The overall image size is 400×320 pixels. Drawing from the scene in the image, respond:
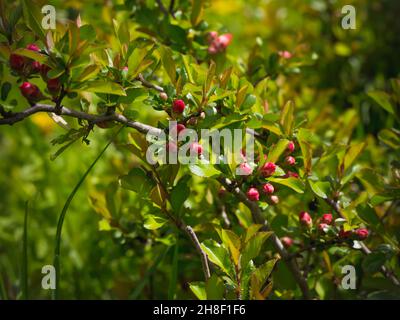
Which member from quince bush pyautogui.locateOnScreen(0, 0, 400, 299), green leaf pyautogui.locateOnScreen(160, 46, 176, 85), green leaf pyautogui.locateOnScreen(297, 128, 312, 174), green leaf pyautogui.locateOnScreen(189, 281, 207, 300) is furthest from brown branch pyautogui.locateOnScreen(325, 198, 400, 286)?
green leaf pyautogui.locateOnScreen(160, 46, 176, 85)

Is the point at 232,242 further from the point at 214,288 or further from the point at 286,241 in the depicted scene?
the point at 286,241

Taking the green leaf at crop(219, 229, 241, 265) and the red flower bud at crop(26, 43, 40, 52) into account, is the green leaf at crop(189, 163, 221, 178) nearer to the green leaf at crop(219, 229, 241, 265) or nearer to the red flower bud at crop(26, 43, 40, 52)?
the green leaf at crop(219, 229, 241, 265)

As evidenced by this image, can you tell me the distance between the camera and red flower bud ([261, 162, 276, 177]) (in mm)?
1063

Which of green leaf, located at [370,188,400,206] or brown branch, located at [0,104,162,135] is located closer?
brown branch, located at [0,104,162,135]

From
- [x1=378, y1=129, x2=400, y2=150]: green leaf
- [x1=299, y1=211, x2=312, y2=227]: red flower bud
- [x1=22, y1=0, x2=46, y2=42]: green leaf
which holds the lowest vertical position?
[x1=299, y1=211, x2=312, y2=227]: red flower bud

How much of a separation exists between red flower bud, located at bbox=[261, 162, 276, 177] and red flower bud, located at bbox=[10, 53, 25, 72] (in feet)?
1.56

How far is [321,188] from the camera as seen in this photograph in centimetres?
117

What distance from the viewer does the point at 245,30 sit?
251 cm

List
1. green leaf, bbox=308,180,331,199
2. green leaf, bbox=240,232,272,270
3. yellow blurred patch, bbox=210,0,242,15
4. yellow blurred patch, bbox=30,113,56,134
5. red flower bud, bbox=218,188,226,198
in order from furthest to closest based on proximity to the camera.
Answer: yellow blurred patch, bbox=30,113,56,134 < yellow blurred patch, bbox=210,0,242,15 < red flower bud, bbox=218,188,226,198 < green leaf, bbox=308,180,331,199 < green leaf, bbox=240,232,272,270

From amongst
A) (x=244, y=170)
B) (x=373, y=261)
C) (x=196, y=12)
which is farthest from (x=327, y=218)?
(x=196, y=12)

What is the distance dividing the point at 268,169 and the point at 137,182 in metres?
0.26

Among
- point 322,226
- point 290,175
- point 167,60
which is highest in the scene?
point 167,60

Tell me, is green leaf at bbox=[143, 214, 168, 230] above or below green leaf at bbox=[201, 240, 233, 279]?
above

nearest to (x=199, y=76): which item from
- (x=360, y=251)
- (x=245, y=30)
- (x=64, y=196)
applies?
(x=360, y=251)
